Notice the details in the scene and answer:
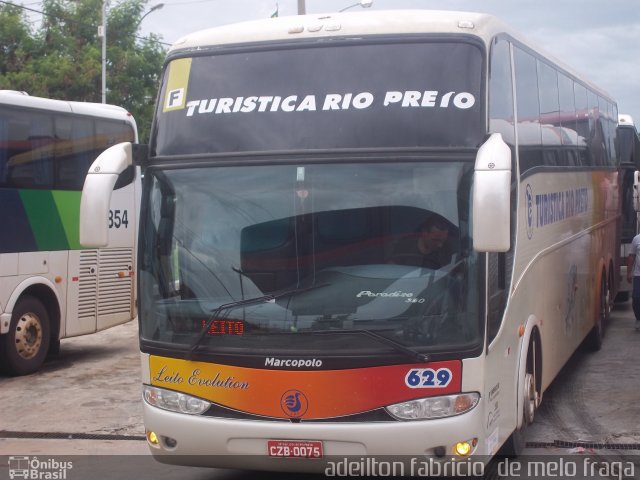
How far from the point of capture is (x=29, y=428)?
9484mm

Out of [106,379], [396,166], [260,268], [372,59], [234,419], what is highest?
[372,59]

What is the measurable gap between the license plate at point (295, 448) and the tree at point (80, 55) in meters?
31.7

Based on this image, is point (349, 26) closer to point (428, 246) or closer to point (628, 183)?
point (428, 246)

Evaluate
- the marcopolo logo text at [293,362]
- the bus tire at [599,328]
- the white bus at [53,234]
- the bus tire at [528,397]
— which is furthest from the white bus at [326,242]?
the bus tire at [599,328]

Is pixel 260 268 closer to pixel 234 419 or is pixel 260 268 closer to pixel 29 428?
pixel 234 419

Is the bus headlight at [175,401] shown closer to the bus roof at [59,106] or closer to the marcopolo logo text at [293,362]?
the marcopolo logo text at [293,362]

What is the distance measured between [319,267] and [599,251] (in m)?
7.98

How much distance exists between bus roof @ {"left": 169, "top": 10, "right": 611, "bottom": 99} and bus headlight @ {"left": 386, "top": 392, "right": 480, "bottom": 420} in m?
2.36

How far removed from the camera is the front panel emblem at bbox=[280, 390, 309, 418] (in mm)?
6059

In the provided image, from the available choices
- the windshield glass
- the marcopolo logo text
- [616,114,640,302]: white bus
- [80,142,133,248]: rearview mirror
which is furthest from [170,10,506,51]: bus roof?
[616,114,640,302]: white bus

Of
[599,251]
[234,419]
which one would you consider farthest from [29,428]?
[599,251]

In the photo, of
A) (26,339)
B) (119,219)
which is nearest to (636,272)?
(119,219)

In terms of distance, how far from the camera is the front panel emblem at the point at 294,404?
6059mm

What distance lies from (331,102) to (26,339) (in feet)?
23.6
